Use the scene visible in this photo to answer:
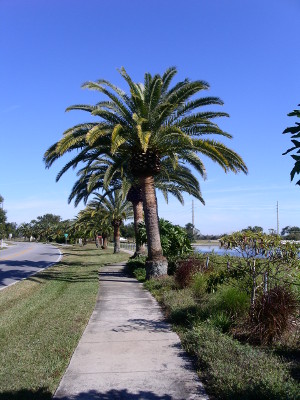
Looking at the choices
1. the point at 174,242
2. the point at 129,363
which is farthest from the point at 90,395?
the point at 174,242

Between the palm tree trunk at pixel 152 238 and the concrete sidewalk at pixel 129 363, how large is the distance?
585cm

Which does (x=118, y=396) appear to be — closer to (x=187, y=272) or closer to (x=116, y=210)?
(x=187, y=272)

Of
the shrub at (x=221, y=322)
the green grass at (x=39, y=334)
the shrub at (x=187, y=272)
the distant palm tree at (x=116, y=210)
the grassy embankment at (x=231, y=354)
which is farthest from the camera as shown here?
the distant palm tree at (x=116, y=210)

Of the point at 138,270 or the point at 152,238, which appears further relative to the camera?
the point at 138,270

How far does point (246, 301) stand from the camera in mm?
7582

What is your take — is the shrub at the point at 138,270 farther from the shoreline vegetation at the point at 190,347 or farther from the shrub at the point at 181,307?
the shrub at the point at 181,307

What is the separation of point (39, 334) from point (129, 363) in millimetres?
2470

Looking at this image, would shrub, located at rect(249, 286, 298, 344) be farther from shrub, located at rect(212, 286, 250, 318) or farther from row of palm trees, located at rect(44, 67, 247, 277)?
row of palm trees, located at rect(44, 67, 247, 277)

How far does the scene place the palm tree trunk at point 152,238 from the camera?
15.5 metres

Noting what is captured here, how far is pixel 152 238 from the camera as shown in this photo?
15.8 meters

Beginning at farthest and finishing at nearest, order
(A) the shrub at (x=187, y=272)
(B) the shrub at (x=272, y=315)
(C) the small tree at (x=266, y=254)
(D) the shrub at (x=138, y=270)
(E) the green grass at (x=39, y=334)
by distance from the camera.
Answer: (D) the shrub at (x=138, y=270)
(A) the shrub at (x=187, y=272)
(C) the small tree at (x=266, y=254)
(B) the shrub at (x=272, y=315)
(E) the green grass at (x=39, y=334)

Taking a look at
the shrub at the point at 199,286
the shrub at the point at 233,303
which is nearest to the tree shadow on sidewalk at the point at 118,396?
the shrub at the point at 233,303

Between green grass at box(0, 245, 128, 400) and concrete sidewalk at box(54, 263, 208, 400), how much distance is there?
0.67 feet

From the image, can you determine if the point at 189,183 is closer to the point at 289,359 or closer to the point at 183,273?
the point at 183,273
